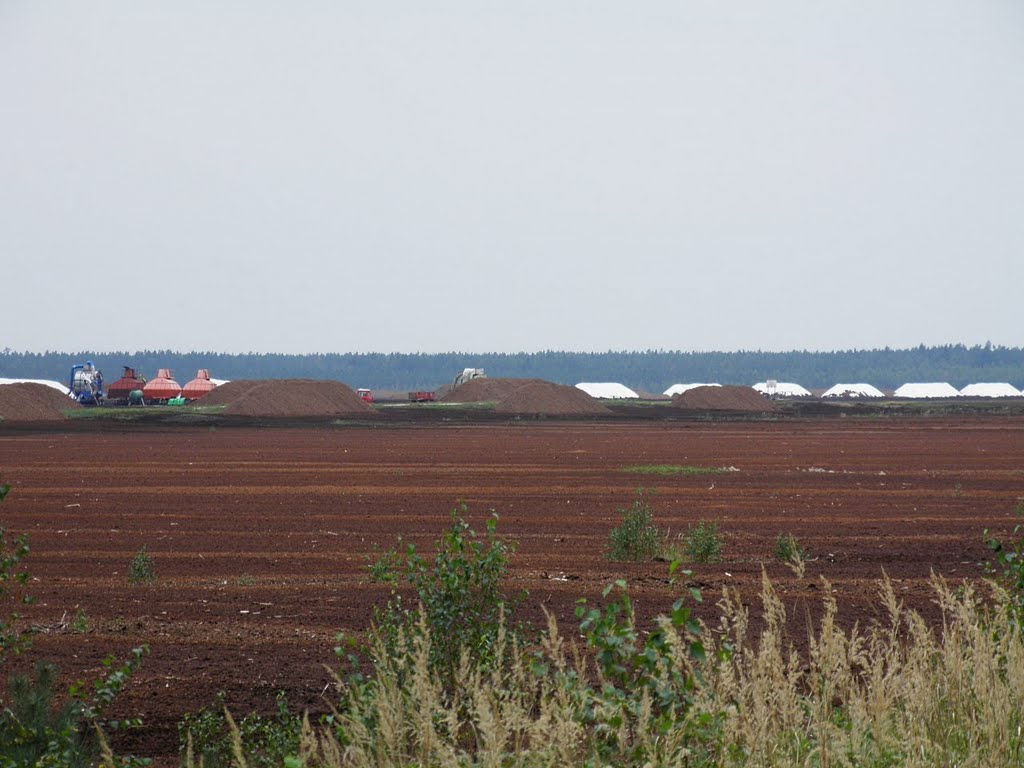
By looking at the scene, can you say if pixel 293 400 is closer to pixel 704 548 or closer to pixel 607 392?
pixel 607 392

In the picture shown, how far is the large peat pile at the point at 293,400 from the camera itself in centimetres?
9519

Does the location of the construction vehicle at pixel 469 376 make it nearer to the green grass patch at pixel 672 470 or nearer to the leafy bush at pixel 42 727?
the green grass patch at pixel 672 470

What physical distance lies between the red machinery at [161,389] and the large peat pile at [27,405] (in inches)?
628

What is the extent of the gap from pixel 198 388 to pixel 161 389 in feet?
Answer: 24.2

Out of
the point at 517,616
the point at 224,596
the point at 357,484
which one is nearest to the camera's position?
the point at 517,616

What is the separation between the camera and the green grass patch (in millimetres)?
37344

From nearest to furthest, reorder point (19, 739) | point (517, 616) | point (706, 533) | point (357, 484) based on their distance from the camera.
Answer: point (19, 739), point (517, 616), point (706, 533), point (357, 484)

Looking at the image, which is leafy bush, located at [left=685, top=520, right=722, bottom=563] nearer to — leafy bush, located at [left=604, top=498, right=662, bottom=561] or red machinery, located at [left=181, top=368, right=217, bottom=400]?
leafy bush, located at [left=604, top=498, right=662, bottom=561]

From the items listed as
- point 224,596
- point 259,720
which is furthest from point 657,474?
point 259,720

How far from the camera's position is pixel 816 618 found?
13.7 metres

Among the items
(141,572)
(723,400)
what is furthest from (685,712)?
(723,400)

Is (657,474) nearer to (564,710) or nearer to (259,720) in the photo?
(259,720)

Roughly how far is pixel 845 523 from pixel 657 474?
42.1ft

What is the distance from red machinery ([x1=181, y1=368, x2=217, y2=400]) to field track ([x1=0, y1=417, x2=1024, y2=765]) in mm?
59966
